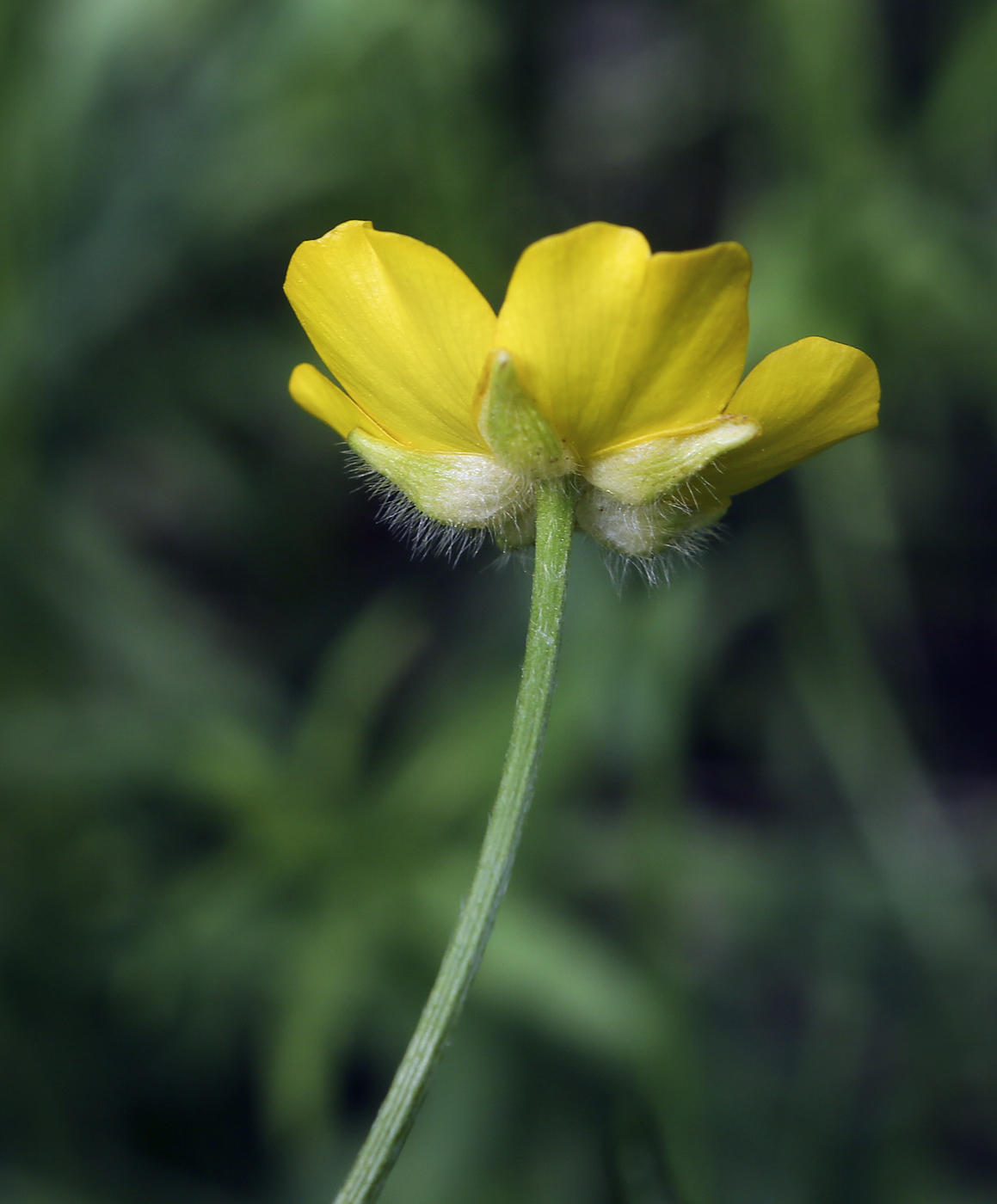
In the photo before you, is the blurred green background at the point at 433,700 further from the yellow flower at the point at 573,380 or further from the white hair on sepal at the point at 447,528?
the yellow flower at the point at 573,380

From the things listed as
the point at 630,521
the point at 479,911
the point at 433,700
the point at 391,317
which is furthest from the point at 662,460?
the point at 433,700

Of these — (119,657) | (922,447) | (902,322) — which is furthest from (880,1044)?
(119,657)

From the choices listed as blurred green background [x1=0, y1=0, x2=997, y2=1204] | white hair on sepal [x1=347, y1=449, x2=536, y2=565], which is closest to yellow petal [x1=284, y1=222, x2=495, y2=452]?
white hair on sepal [x1=347, y1=449, x2=536, y2=565]

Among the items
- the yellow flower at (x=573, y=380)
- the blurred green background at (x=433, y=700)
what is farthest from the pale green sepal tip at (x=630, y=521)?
the blurred green background at (x=433, y=700)

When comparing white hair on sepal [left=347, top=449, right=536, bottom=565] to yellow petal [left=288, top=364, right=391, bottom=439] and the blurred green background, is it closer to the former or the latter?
yellow petal [left=288, top=364, right=391, bottom=439]

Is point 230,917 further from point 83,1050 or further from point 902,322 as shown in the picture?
point 902,322

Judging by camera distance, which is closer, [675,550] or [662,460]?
[662,460]

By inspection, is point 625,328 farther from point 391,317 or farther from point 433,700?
point 433,700
